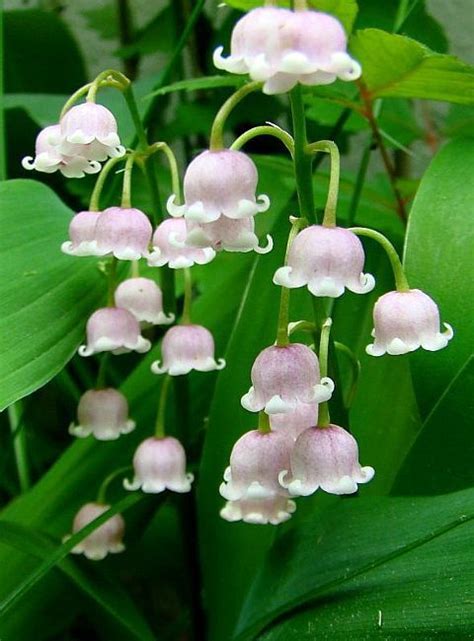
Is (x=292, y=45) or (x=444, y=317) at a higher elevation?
(x=292, y=45)

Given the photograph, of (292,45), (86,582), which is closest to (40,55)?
(86,582)

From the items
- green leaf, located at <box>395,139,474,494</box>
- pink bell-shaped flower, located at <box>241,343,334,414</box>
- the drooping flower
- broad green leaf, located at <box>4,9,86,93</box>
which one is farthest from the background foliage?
broad green leaf, located at <box>4,9,86,93</box>

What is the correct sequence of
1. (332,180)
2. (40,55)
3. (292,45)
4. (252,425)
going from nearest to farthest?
(292,45)
(332,180)
(252,425)
(40,55)

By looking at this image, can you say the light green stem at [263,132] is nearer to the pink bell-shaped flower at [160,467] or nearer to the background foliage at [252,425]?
the background foliage at [252,425]

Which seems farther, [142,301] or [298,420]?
→ [142,301]

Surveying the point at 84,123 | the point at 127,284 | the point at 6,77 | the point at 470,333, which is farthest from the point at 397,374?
the point at 6,77

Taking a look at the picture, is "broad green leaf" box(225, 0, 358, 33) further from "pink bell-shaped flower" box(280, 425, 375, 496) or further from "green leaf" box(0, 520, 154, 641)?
"green leaf" box(0, 520, 154, 641)

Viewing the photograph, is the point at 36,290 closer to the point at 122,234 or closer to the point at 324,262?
the point at 122,234
